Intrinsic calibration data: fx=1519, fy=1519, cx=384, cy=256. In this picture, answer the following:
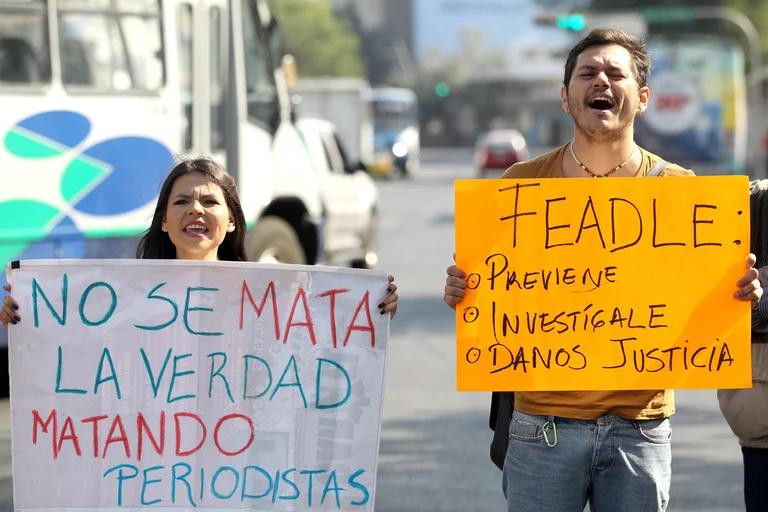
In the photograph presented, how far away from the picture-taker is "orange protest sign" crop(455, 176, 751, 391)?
12.5 feet

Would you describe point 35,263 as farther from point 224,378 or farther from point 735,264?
point 735,264

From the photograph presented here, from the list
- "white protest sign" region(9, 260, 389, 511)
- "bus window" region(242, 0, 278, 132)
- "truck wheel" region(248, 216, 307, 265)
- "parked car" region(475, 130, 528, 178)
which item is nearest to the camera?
"white protest sign" region(9, 260, 389, 511)

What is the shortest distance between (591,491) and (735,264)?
2.21 feet

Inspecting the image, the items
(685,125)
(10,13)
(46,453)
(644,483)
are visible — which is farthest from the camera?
(685,125)

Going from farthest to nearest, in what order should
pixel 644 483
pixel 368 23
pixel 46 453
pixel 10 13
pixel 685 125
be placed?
1. pixel 368 23
2. pixel 685 125
3. pixel 10 13
4. pixel 46 453
5. pixel 644 483

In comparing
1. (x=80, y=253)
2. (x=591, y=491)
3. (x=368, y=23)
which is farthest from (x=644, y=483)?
(x=368, y=23)

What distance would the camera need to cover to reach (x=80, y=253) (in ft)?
28.4

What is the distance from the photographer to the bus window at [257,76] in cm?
1078

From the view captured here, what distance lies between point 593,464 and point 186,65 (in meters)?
6.64

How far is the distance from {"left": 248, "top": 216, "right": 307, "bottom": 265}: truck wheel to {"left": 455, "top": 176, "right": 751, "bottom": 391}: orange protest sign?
21.5 ft

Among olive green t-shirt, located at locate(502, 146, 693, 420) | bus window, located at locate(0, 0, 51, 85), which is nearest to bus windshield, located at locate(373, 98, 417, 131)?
bus window, located at locate(0, 0, 51, 85)

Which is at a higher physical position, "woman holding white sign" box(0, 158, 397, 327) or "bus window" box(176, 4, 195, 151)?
"bus window" box(176, 4, 195, 151)

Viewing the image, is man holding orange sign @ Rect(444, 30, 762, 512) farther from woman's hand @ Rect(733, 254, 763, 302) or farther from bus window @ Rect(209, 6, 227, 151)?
bus window @ Rect(209, 6, 227, 151)

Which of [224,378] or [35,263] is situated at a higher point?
[35,263]
